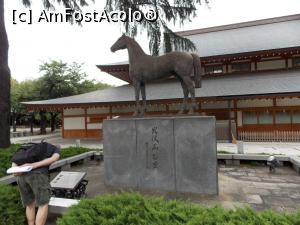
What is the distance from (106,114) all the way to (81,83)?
11115mm

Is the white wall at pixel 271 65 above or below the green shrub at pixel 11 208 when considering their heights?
above

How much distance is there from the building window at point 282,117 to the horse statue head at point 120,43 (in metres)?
14.1

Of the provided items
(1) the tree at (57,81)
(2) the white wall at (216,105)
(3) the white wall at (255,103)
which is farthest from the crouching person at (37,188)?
(1) the tree at (57,81)

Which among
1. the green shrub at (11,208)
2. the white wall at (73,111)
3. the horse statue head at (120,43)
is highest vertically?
the horse statue head at (120,43)

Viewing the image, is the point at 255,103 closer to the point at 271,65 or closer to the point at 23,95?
the point at 271,65

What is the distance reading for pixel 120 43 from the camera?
5.70m

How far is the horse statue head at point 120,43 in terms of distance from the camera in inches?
223

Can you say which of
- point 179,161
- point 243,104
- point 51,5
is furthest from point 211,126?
point 243,104

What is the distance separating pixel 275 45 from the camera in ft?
57.4

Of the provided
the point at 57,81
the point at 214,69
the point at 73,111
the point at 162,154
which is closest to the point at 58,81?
the point at 57,81

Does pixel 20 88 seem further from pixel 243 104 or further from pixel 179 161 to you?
pixel 179 161

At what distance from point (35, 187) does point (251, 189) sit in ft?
14.3

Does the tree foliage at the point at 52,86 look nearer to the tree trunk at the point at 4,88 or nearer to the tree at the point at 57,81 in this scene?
the tree at the point at 57,81

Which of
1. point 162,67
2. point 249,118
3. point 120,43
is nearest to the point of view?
point 162,67
